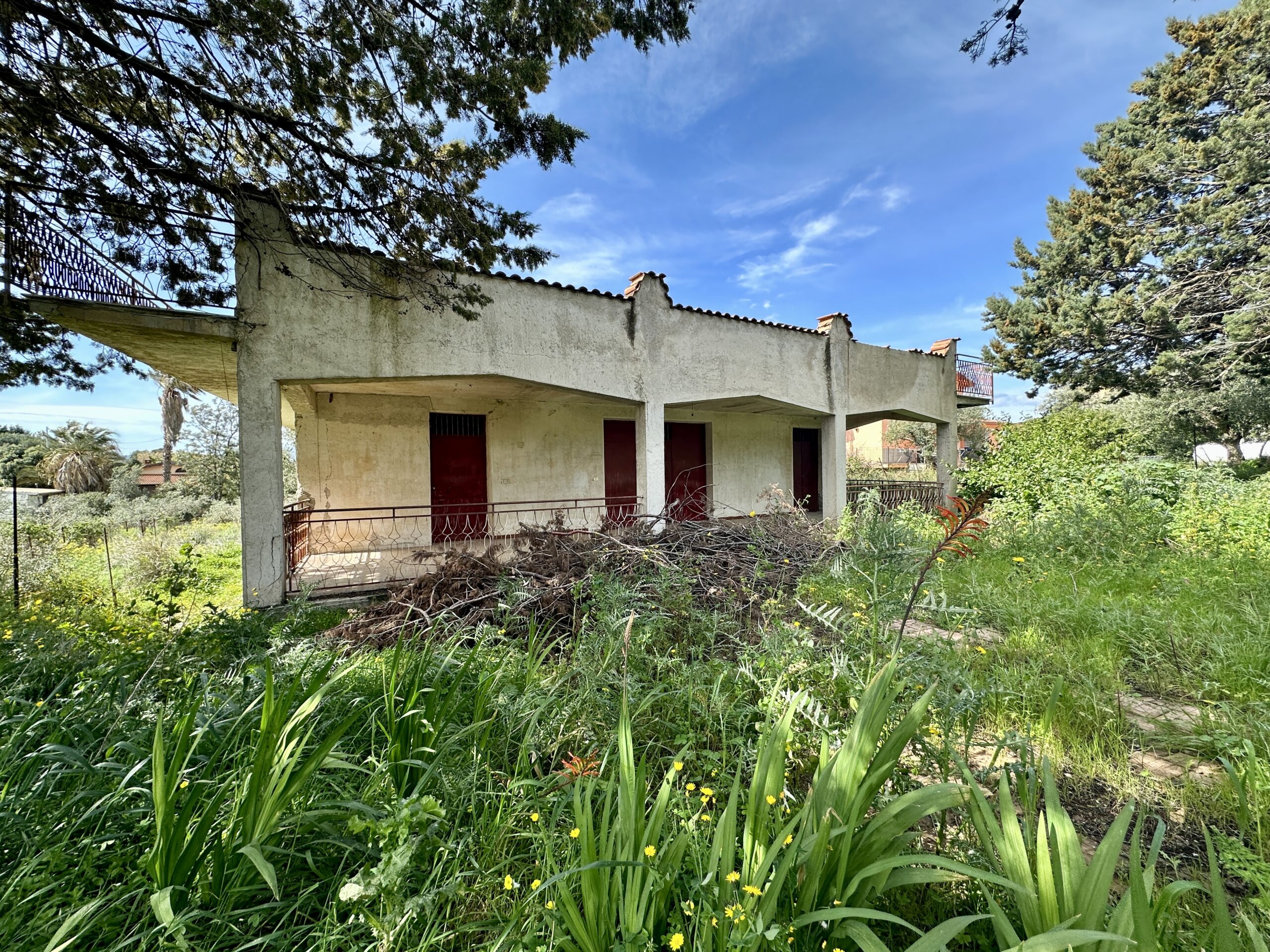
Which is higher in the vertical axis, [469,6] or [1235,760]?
[469,6]

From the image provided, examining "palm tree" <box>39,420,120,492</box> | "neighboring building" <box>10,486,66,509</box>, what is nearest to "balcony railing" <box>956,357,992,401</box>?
"neighboring building" <box>10,486,66,509</box>

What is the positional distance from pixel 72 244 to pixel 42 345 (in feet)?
6.89

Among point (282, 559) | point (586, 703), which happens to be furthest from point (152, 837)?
point (282, 559)

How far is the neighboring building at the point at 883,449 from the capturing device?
28531mm

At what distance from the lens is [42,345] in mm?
6164

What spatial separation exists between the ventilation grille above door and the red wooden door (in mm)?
7976

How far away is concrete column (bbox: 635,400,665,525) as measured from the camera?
834cm

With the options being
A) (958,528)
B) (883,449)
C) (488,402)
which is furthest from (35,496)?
(883,449)

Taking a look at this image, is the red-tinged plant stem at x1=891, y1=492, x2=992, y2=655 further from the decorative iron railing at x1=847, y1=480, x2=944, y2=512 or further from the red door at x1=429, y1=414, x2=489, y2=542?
the decorative iron railing at x1=847, y1=480, x2=944, y2=512

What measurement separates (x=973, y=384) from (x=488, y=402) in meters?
12.9

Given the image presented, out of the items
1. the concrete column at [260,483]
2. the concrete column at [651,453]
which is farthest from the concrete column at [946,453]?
the concrete column at [260,483]

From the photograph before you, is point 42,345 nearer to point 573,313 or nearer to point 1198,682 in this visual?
point 573,313

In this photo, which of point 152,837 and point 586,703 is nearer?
point 152,837

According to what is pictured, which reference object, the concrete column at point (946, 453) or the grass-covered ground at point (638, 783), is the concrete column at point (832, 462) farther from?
the grass-covered ground at point (638, 783)
